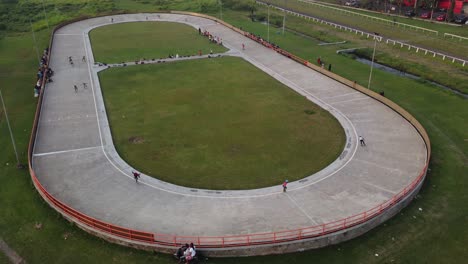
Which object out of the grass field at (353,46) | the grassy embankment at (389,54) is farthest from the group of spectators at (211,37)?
the grassy embankment at (389,54)

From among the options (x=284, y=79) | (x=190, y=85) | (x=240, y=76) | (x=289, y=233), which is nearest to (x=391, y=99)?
(x=284, y=79)

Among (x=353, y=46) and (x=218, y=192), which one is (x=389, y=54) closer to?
(x=353, y=46)

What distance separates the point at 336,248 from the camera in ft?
73.3

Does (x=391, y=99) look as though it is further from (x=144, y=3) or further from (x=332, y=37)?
(x=144, y=3)

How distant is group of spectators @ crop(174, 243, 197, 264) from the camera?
20672mm

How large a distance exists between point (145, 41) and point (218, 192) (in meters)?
48.5

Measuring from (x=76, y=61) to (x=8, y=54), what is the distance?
13.9 m

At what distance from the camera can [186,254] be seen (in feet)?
68.0

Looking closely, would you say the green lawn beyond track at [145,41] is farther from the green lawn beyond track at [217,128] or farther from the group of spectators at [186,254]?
the group of spectators at [186,254]

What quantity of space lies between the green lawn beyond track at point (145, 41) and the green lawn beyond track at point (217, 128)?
29.3 ft

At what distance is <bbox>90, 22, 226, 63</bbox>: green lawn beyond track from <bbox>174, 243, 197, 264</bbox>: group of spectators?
137 ft

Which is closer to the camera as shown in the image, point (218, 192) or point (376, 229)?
point (376, 229)

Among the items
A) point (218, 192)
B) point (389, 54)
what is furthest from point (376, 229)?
point (389, 54)

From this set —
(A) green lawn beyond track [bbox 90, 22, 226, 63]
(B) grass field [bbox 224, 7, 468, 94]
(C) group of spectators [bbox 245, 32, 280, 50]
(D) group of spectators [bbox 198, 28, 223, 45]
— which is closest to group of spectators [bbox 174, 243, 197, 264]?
(B) grass field [bbox 224, 7, 468, 94]
